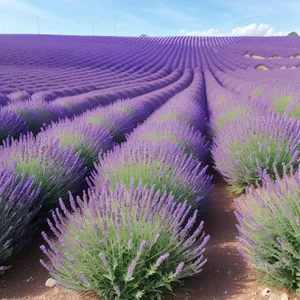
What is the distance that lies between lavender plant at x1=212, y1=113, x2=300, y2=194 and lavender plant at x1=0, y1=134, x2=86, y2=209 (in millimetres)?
1400

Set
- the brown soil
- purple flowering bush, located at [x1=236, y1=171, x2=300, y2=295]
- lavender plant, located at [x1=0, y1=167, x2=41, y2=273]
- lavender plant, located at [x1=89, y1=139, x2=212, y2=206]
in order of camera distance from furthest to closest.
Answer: lavender plant, located at [x1=89, y1=139, x2=212, y2=206] → lavender plant, located at [x1=0, y1=167, x2=41, y2=273] → the brown soil → purple flowering bush, located at [x1=236, y1=171, x2=300, y2=295]

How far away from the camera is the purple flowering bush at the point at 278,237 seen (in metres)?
1.59

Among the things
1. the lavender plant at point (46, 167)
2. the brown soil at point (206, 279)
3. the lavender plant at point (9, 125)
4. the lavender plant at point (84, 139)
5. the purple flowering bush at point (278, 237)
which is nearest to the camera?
the purple flowering bush at point (278, 237)

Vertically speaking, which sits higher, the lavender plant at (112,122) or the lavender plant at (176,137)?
the lavender plant at (176,137)

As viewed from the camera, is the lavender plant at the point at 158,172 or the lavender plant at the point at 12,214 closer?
the lavender plant at the point at 12,214

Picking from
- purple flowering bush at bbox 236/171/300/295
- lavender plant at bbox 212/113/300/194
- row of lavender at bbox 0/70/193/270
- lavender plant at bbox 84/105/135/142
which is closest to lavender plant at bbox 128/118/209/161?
lavender plant at bbox 212/113/300/194

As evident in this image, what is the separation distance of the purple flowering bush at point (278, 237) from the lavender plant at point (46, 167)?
1516 millimetres

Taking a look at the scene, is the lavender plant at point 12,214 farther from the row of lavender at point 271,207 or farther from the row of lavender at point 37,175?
the row of lavender at point 271,207

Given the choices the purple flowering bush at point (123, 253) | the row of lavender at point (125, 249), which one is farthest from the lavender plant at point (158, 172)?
the purple flowering bush at point (123, 253)

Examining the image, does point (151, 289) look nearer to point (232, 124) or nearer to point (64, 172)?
point (64, 172)

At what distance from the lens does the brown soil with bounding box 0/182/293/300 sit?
68.2 inches

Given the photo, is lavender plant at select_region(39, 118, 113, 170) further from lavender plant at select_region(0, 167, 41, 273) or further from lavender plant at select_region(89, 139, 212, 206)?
lavender plant at select_region(0, 167, 41, 273)

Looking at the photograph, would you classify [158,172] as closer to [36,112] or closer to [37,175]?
[37,175]

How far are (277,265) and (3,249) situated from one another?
154 centimetres
